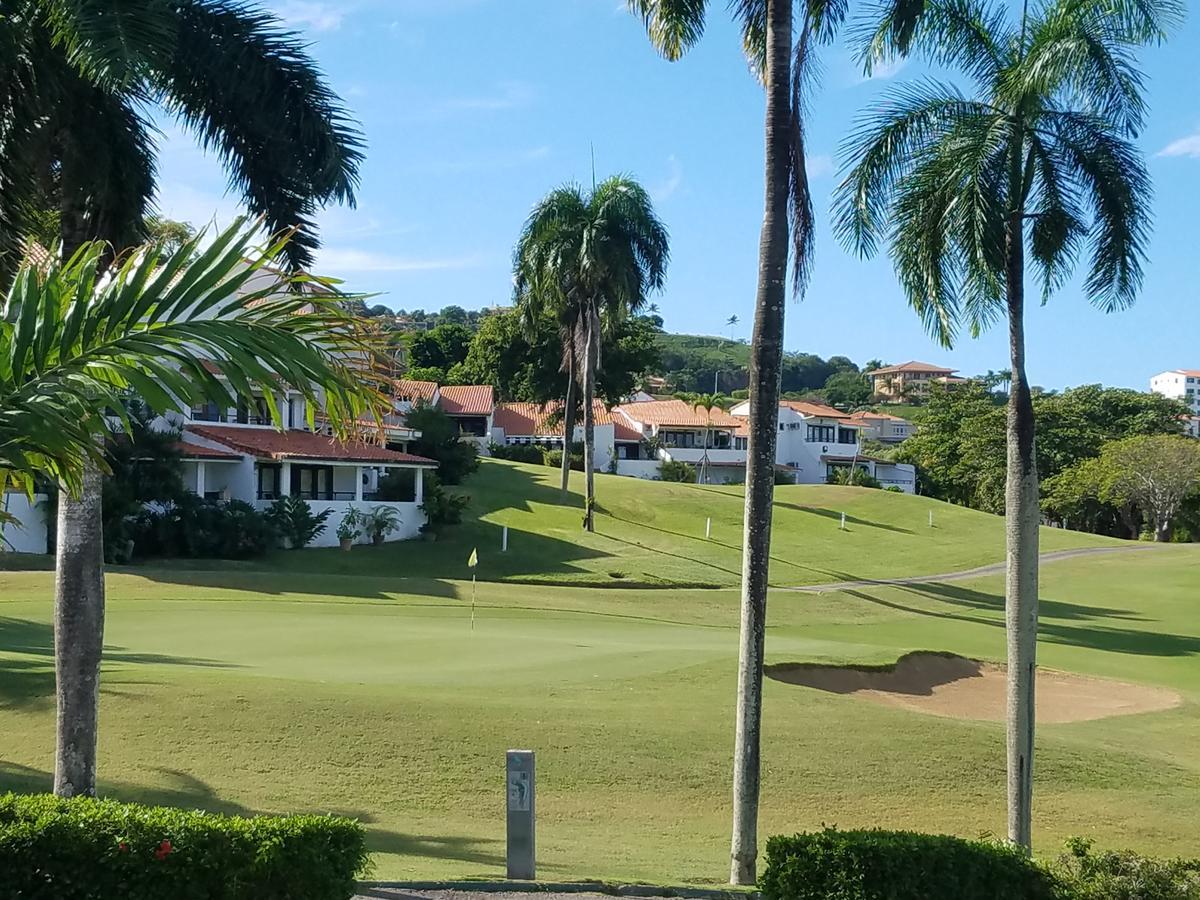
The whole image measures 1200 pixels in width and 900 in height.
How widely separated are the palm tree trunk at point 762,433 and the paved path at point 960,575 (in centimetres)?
3113

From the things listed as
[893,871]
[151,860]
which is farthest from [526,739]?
[151,860]

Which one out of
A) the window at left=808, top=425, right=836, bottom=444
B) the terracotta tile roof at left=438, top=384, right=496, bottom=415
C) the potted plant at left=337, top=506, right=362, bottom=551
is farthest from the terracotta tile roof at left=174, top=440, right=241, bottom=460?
the window at left=808, top=425, right=836, bottom=444

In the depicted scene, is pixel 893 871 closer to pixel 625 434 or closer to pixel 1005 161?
pixel 1005 161

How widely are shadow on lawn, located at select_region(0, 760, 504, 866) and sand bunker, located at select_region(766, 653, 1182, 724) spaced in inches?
455

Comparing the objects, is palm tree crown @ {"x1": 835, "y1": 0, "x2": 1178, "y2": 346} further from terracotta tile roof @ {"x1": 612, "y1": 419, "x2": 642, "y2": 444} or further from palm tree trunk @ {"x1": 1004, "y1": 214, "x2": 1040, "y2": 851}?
terracotta tile roof @ {"x1": 612, "y1": 419, "x2": 642, "y2": 444}

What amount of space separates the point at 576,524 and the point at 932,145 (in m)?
41.6

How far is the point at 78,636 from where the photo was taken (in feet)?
36.3

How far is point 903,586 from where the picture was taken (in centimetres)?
4597

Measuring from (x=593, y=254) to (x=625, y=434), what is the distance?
51.1 meters

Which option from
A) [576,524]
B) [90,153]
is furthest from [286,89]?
[576,524]

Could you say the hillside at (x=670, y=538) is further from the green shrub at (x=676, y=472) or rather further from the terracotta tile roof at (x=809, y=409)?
the terracotta tile roof at (x=809, y=409)

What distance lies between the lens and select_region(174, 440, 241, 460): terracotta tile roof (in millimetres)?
41594

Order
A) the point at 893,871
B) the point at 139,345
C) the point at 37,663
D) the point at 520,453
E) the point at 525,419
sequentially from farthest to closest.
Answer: the point at 525,419 < the point at 520,453 < the point at 37,663 < the point at 893,871 < the point at 139,345

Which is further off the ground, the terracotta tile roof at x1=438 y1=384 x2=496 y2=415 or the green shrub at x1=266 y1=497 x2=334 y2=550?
the terracotta tile roof at x1=438 y1=384 x2=496 y2=415
